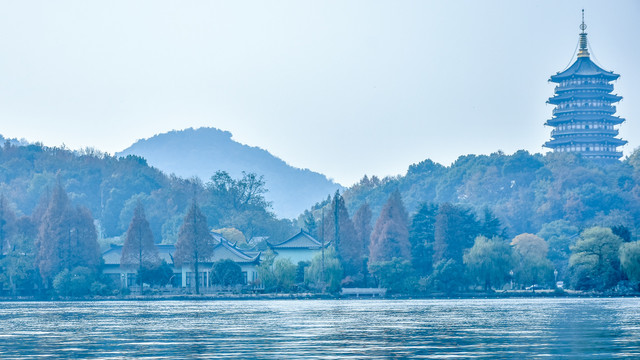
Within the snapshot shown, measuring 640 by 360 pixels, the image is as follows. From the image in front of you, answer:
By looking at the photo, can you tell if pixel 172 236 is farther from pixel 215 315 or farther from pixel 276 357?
pixel 276 357

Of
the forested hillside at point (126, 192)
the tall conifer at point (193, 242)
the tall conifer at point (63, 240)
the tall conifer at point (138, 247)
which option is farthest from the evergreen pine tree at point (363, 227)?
the forested hillside at point (126, 192)

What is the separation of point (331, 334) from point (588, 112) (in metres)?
91.9

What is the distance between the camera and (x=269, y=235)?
9700cm

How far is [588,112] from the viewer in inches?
4505

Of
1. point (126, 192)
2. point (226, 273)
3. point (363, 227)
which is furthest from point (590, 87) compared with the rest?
point (226, 273)

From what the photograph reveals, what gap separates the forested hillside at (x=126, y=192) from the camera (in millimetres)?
98188

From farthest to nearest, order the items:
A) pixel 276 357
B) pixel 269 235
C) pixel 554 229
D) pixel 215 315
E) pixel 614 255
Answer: pixel 269 235 → pixel 554 229 → pixel 614 255 → pixel 215 315 → pixel 276 357

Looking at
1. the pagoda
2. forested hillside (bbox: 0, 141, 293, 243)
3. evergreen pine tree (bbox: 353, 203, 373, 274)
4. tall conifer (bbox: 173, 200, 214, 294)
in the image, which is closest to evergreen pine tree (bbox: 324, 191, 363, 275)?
evergreen pine tree (bbox: 353, 203, 373, 274)

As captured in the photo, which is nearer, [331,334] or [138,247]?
[331,334]

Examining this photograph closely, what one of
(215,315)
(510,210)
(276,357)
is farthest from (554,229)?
(276,357)

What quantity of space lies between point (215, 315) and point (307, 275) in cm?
2412

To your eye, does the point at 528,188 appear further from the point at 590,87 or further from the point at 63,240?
the point at 63,240

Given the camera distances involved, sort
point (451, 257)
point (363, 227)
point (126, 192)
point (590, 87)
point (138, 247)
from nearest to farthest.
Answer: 1. point (451, 257)
2. point (138, 247)
3. point (363, 227)
4. point (126, 192)
5. point (590, 87)

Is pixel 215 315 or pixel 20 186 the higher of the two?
pixel 20 186
